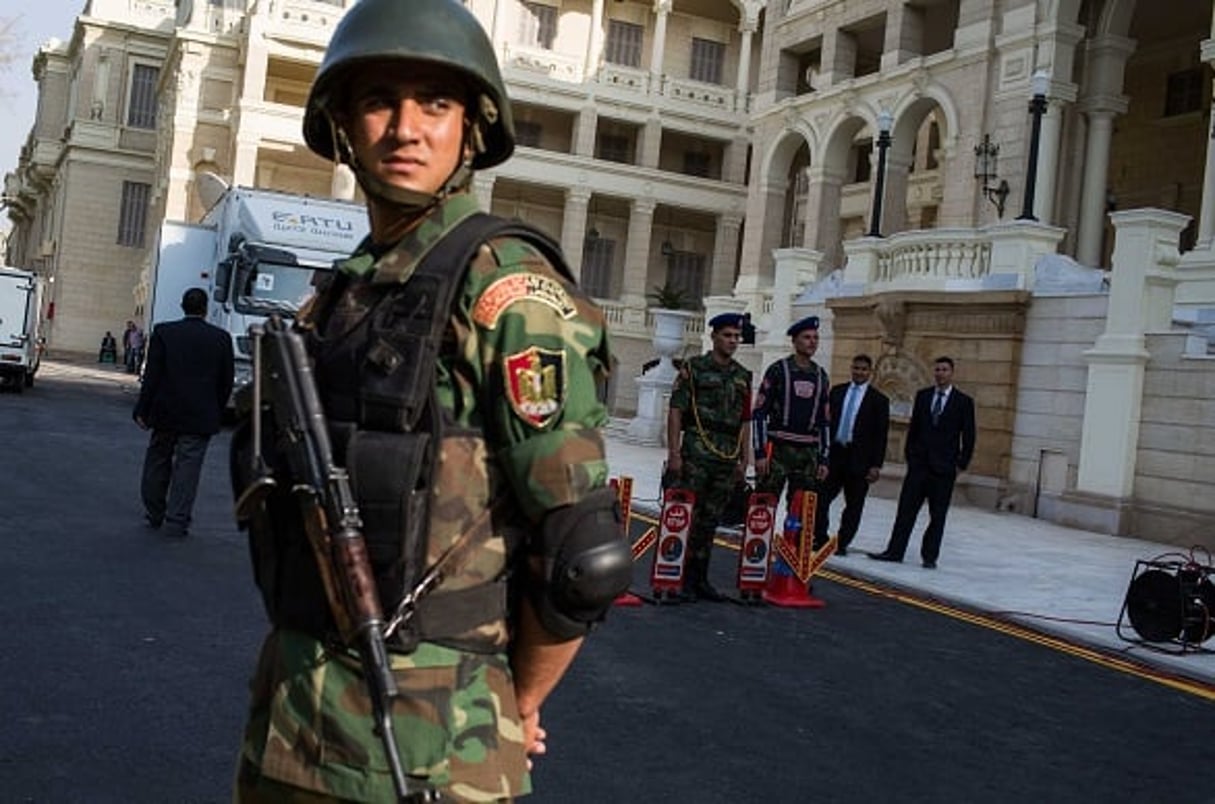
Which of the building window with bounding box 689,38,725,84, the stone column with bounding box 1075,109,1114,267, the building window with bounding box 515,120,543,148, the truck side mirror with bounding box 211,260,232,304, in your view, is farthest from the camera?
the building window with bounding box 689,38,725,84

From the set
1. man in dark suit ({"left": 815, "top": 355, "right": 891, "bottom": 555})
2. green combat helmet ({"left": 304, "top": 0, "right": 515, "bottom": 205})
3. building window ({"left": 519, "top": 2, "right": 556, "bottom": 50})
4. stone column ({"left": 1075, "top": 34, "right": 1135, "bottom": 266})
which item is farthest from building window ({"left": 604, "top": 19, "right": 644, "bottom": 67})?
green combat helmet ({"left": 304, "top": 0, "right": 515, "bottom": 205})

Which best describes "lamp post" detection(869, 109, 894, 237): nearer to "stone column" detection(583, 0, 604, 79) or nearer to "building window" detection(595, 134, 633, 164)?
"stone column" detection(583, 0, 604, 79)

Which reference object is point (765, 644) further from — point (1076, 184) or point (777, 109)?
point (777, 109)

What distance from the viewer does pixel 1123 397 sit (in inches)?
639

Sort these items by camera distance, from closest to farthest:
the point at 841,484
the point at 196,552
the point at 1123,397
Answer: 1. the point at 196,552
2. the point at 841,484
3. the point at 1123,397

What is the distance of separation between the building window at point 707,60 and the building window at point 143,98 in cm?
2417

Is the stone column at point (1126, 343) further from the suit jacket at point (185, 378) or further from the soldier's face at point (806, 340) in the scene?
the suit jacket at point (185, 378)

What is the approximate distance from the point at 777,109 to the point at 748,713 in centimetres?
3017

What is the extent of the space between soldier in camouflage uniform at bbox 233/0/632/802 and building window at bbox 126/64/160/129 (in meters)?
59.2

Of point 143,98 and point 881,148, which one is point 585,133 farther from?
point 143,98


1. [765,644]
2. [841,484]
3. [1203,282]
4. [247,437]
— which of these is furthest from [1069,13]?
[247,437]

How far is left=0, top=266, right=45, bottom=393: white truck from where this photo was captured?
84.4 ft

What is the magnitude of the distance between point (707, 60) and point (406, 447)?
49240mm

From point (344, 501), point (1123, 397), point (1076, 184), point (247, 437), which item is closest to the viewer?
point (344, 501)
